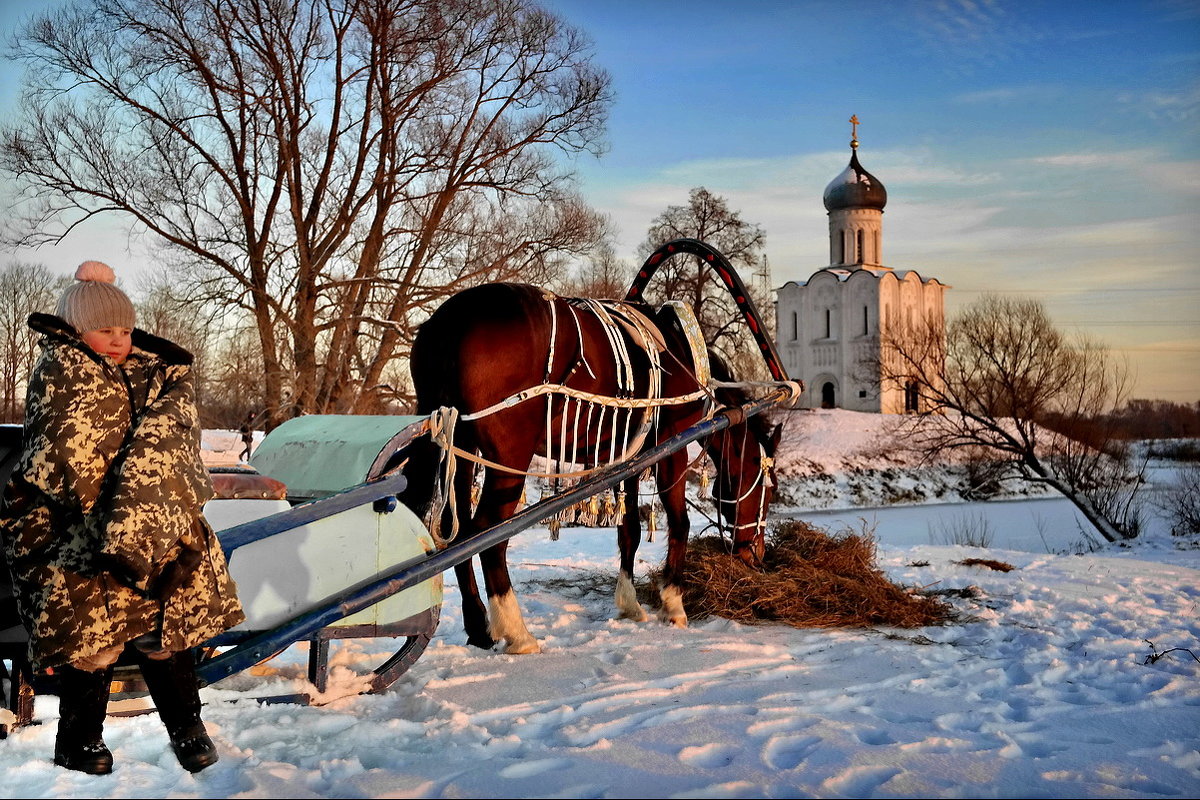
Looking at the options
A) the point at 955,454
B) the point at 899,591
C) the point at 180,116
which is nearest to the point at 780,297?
the point at 955,454

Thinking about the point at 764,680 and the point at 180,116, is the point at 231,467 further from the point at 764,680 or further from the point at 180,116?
the point at 180,116

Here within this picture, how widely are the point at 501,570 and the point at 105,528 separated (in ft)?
7.66

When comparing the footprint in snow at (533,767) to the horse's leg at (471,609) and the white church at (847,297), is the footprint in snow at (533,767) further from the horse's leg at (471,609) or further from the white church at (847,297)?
the white church at (847,297)

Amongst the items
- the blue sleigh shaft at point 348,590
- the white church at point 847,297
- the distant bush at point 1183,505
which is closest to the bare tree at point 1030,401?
the distant bush at point 1183,505

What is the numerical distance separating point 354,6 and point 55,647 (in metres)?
17.9

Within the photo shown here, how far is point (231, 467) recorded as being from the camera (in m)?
3.73

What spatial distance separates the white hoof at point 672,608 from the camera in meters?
5.57

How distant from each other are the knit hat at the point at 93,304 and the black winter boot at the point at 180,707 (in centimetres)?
101

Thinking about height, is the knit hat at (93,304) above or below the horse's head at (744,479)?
above

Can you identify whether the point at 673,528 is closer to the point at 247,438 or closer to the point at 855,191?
the point at 247,438

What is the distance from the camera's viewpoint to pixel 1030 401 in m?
15.9

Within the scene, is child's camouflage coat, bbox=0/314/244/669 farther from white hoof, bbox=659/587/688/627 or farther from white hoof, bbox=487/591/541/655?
white hoof, bbox=659/587/688/627

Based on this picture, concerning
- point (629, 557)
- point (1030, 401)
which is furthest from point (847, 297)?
point (629, 557)

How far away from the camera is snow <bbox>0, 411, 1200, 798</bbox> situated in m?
2.82
